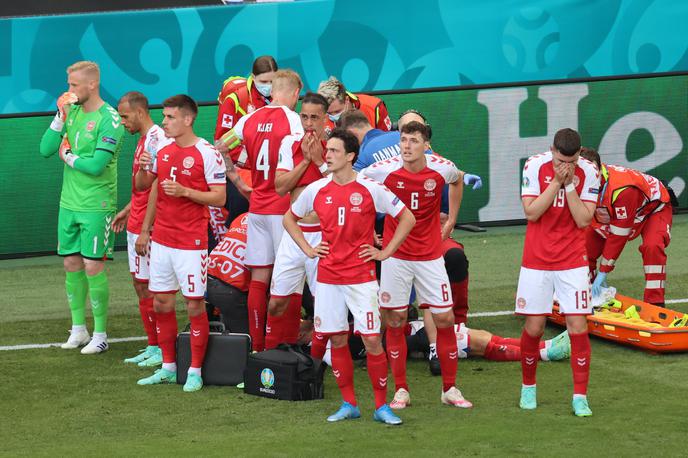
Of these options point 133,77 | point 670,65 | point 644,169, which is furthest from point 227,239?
point 670,65

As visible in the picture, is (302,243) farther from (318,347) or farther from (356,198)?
(318,347)

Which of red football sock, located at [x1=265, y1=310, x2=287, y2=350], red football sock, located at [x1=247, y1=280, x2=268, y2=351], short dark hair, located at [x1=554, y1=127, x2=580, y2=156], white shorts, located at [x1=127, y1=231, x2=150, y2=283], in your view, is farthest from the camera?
white shorts, located at [x1=127, y1=231, x2=150, y2=283]

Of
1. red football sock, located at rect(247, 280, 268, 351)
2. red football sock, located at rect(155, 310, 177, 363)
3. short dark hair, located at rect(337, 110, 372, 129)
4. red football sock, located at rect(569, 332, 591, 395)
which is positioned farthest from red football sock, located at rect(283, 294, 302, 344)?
red football sock, located at rect(569, 332, 591, 395)

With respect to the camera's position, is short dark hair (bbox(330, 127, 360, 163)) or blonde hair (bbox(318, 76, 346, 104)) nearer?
short dark hair (bbox(330, 127, 360, 163))

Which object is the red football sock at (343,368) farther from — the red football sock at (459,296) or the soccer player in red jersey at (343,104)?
the soccer player in red jersey at (343,104)

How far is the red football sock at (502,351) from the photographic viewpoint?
1014cm

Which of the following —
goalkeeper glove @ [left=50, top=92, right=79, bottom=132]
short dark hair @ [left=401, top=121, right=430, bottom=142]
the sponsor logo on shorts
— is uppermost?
goalkeeper glove @ [left=50, top=92, right=79, bottom=132]

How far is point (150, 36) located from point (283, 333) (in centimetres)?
729

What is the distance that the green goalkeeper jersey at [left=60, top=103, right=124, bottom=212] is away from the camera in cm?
1062

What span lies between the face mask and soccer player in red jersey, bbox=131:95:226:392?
7.07 feet

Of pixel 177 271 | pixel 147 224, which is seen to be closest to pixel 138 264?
pixel 147 224

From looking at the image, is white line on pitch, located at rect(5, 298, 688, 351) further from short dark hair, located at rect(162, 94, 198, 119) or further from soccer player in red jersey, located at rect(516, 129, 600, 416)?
soccer player in red jersey, located at rect(516, 129, 600, 416)

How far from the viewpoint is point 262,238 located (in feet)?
32.5

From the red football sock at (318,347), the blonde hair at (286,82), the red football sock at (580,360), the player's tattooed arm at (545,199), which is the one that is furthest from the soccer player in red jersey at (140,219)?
the red football sock at (580,360)
